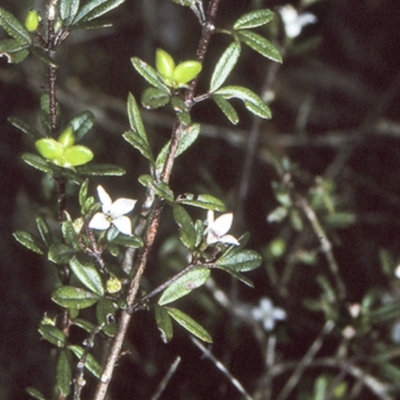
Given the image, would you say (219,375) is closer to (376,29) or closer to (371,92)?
(371,92)

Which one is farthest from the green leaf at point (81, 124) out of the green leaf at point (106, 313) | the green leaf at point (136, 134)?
the green leaf at point (106, 313)

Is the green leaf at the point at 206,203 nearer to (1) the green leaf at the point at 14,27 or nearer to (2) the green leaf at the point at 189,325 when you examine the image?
(2) the green leaf at the point at 189,325

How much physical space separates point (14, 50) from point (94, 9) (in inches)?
8.7

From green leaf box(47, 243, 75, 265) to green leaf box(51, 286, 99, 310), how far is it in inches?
4.1

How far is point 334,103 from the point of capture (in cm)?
498

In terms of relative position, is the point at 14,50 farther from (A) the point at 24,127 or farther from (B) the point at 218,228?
(B) the point at 218,228

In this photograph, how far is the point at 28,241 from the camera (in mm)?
1770

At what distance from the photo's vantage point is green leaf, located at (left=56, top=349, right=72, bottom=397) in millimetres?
1723

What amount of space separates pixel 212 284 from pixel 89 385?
71 centimetres

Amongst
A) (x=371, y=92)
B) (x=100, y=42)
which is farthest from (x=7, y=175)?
(x=371, y=92)

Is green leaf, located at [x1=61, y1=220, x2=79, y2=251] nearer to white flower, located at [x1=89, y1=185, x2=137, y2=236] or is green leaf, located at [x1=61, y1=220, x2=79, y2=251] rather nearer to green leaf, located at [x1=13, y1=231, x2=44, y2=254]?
white flower, located at [x1=89, y1=185, x2=137, y2=236]

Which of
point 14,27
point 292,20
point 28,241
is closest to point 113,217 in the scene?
point 28,241

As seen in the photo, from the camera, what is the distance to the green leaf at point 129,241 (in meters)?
1.61

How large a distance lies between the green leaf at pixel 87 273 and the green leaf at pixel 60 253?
0.10 ft
